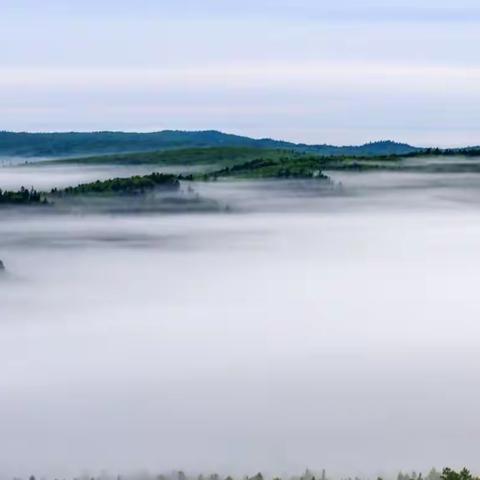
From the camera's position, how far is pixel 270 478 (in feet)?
623

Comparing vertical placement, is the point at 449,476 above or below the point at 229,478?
above

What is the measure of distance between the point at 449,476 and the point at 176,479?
87.6 meters

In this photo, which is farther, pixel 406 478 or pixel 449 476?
pixel 406 478

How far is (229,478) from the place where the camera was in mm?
194000

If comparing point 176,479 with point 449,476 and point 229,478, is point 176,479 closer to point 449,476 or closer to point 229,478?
point 229,478

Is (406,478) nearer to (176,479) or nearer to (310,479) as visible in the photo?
(310,479)

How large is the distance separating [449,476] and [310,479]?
A: 8131cm

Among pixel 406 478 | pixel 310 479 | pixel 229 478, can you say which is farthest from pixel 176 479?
pixel 406 478

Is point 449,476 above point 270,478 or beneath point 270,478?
above

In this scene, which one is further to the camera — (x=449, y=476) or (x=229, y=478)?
(x=229, y=478)

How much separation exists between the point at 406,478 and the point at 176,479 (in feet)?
129

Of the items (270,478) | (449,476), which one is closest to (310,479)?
(270,478)

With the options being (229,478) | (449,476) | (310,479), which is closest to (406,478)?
(310,479)

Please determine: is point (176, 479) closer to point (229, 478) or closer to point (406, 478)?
point (229, 478)
